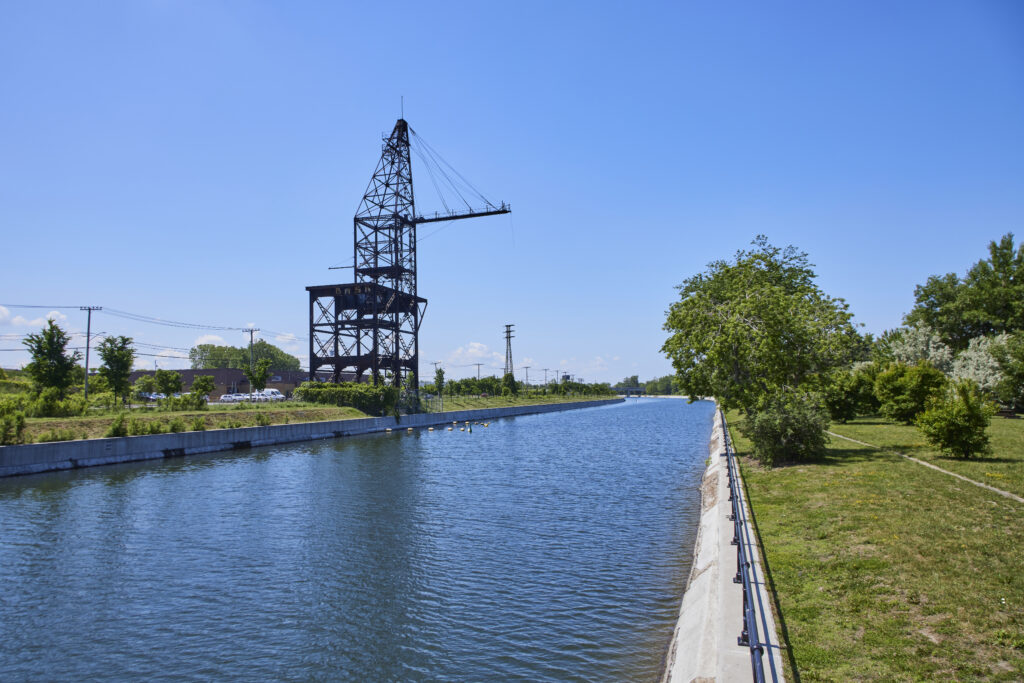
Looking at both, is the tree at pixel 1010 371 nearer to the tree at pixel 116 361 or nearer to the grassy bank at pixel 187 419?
the grassy bank at pixel 187 419

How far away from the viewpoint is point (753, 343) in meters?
23.4

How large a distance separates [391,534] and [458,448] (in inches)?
1026

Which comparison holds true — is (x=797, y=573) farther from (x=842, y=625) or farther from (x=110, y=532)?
(x=110, y=532)

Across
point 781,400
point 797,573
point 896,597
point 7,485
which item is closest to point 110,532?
point 7,485

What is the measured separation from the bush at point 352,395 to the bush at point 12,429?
34.5 meters

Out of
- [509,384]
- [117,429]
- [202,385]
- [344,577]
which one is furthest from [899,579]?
[509,384]

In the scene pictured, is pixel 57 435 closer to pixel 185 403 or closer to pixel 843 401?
pixel 185 403

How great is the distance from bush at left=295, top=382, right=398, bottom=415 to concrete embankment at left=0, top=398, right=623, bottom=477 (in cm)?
522

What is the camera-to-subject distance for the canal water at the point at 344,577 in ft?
31.7

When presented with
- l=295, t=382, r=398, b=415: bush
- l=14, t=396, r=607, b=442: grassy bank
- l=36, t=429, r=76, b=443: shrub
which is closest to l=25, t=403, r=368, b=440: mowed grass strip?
l=14, t=396, r=607, b=442: grassy bank

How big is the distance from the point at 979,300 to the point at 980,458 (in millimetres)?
41158

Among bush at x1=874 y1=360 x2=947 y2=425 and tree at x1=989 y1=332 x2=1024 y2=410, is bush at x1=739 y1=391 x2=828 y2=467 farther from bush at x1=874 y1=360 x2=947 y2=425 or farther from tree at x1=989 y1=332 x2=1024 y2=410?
tree at x1=989 y1=332 x2=1024 y2=410

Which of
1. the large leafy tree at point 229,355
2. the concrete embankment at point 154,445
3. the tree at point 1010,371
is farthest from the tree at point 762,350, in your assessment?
the large leafy tree at point 229,355

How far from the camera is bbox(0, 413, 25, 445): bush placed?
29.4 meters
